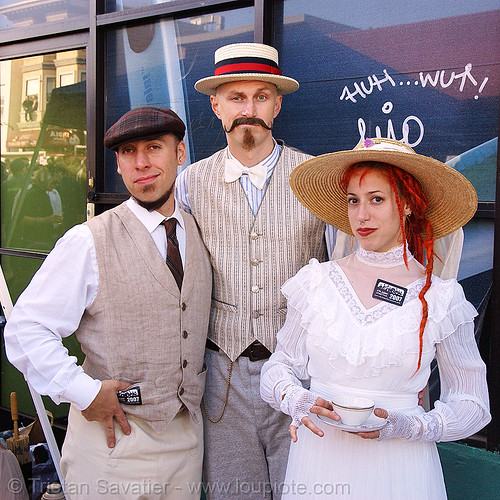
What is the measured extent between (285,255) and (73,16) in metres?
2.45

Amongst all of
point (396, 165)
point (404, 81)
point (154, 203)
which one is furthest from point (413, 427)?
point (404, 81)

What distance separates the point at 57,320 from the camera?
1.92 m

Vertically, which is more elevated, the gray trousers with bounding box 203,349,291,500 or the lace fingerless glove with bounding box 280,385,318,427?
the lace fingerless glove with bounding box 280,385,318,427

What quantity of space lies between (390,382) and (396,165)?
65 cm

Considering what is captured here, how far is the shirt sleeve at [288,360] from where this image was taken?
72.6 inches

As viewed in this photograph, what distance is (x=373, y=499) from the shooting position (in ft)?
5.53

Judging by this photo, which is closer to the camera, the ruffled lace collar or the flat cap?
the ruffled lace collar

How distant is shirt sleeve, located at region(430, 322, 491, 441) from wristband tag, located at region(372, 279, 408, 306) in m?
0.17

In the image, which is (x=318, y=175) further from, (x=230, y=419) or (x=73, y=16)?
(x=73, y=16)

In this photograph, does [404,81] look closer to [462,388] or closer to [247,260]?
[247,260]

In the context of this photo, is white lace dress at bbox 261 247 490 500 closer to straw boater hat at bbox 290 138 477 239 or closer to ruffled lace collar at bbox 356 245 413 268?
ruffled lace collar at bbox 356 245 413 268

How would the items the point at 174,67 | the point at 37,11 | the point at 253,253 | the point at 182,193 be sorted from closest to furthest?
1. the point at 253,253
2. the point at 182,193
3. the point at 174,67
4. the point at 37,11

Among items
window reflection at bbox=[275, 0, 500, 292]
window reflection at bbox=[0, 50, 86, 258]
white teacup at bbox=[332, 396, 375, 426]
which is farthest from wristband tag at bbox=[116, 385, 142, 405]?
window reflection at bbox=[0, 50, 86, 258]

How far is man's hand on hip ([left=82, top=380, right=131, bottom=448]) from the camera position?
1.92 meters
